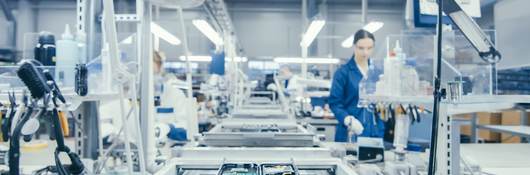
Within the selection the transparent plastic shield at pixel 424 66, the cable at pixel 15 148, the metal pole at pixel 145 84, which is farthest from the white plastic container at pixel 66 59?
the transparent plastic shield at pixel 424 66

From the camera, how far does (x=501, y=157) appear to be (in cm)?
214

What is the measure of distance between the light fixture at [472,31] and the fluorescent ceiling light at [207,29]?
3019 mm

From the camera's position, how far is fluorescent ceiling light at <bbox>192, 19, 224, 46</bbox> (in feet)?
13.1

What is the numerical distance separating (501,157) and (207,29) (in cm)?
305

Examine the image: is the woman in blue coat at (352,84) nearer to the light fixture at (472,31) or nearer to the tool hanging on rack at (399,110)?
the tool hanging on rack at (399,110)

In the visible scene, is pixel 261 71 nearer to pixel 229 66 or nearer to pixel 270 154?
pixel 229 66

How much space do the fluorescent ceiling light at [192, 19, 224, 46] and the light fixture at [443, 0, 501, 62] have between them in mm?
3019

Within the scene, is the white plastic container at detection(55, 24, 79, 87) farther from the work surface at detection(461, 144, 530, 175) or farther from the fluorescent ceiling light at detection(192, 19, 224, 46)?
the fluorescent ceiling light at detection(192, 19, 224, 46)

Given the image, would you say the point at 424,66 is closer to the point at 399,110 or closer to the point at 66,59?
the point at 399,110

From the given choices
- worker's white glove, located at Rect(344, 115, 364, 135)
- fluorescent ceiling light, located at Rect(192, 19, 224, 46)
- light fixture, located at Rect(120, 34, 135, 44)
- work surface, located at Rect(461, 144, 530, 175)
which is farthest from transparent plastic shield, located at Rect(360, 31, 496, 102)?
fluorescent ceiling light, located at Rect(192, 19, 224, 46)

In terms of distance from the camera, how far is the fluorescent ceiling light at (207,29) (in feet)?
13.1

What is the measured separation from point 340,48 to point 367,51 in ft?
26.3

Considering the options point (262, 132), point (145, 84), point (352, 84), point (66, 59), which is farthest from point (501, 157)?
point (66, 59)

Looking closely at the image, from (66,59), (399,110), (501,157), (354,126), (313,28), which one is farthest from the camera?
(313,28)
